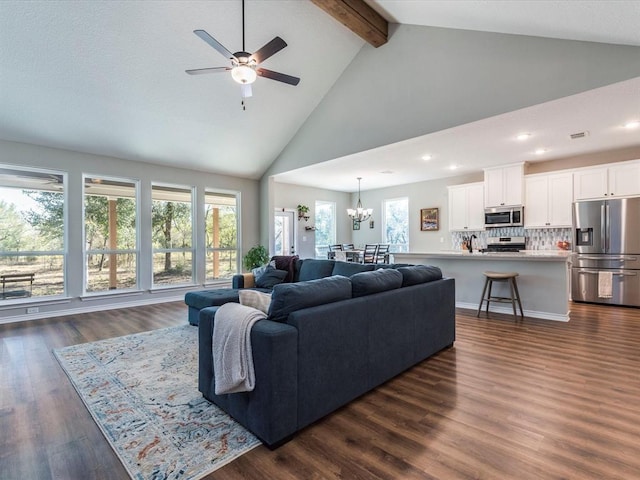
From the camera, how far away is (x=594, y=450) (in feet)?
5.88

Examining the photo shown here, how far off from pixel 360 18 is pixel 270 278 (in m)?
3.80

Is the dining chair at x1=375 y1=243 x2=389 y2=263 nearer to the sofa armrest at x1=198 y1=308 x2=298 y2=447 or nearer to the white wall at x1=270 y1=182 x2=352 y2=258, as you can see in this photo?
the white wall at x1=270 y1=182 x2=352 y2=258

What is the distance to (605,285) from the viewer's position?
5668mm

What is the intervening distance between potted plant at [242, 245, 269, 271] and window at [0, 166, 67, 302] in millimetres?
3365

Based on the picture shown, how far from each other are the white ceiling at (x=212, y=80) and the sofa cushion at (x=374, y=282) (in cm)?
271

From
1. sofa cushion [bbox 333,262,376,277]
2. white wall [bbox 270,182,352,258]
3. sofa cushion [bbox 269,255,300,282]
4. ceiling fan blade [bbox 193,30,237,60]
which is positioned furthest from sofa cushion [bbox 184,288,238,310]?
white wall [bbox 270,182,352,258]

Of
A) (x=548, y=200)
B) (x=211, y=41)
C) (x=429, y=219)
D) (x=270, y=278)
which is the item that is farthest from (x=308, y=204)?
(x=211, y=41)

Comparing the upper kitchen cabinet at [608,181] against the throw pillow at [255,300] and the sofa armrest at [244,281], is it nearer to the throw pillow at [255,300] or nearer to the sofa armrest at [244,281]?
the sofa armrest at [244,281]

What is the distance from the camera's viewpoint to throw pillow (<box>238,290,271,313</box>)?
7.13 feet

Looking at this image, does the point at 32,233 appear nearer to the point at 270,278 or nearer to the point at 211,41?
the point at 270,278

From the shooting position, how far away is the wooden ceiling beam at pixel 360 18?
3980mm

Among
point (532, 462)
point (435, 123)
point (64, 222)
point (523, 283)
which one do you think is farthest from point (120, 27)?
point (523, 283)

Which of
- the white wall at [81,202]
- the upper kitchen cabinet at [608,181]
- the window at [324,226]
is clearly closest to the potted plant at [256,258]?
the white wall at [81,202]

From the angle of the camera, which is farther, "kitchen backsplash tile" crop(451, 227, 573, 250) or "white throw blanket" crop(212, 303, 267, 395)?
"kitchen backsplash tile" crop(451, 227, 573, 250)
